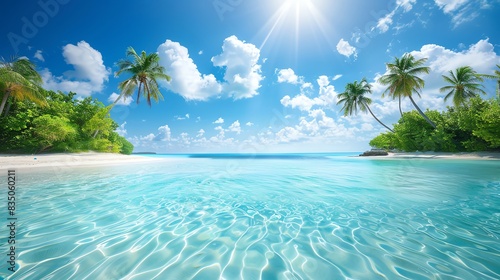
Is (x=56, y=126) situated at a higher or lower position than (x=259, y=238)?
higher

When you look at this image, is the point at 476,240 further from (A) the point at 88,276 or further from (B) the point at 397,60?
(B) the point at 397,60

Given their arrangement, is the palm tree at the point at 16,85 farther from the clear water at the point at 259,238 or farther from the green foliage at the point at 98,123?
the clear water at the point at 259,238

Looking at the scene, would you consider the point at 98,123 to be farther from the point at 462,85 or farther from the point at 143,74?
the point at 462,85

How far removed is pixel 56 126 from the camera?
1684 cm

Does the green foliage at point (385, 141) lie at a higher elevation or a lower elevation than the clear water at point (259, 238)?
higher

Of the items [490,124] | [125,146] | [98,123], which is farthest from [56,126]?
[490,124]

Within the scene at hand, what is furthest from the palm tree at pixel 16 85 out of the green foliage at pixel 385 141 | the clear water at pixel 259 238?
the green foliage at pixel 385 141

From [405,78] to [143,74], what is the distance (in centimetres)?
3488

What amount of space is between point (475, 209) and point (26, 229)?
351 inches

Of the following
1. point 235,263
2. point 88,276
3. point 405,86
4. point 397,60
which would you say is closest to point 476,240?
point 235,263

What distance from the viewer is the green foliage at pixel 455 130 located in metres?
16.7

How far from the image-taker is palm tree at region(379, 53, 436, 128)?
2431 centimetres

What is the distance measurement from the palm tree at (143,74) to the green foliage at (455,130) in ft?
112

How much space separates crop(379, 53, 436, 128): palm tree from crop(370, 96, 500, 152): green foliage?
1.78 m
